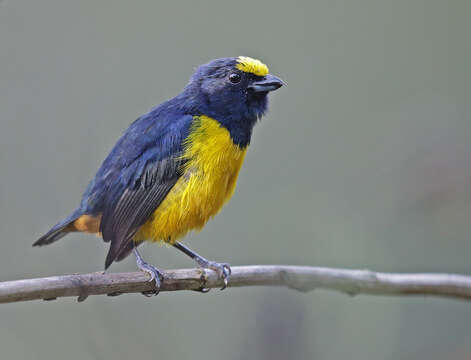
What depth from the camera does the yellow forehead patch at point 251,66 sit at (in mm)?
4609

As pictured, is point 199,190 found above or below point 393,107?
below

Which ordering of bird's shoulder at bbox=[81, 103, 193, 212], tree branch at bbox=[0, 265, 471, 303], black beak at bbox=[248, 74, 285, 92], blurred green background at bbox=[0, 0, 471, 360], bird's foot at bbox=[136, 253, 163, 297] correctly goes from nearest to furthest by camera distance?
tree branch at bbox=[0, 265, 471, 303]
bird's foot at bbox=[136, 253, 163, 297]
blurred green background at bbox=[0, 0, 471, 360]
bird's shoulder at bbox=[81, 103, 193, 212]
black beak at bbox=[248, 74, 285, 92]

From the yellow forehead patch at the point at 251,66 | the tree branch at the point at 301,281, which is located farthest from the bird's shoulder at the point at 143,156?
the tree branch at the point at 301,281

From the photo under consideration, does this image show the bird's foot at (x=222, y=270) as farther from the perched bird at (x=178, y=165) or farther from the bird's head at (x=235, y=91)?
the bird's head at (x=235, y=91)

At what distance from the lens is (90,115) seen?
5.98 meters

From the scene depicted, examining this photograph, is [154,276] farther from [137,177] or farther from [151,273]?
[137,177]

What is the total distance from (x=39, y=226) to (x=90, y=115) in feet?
4.39

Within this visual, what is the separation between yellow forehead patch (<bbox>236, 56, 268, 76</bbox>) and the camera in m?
4.61

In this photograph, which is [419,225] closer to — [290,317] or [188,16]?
[290,317]

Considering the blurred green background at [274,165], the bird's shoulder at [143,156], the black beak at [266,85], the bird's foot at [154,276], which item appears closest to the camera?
the bird's foot at [154,276]

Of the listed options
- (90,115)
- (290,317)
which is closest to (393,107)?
(90,115)

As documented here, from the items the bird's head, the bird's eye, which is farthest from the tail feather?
the bird's eye

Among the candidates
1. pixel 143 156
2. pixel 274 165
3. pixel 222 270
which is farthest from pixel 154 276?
pixel 274 165

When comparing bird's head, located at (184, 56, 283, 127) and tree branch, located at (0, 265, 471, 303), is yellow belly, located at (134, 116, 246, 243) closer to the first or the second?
bird's head, located at (184, 56, 283, 127)
